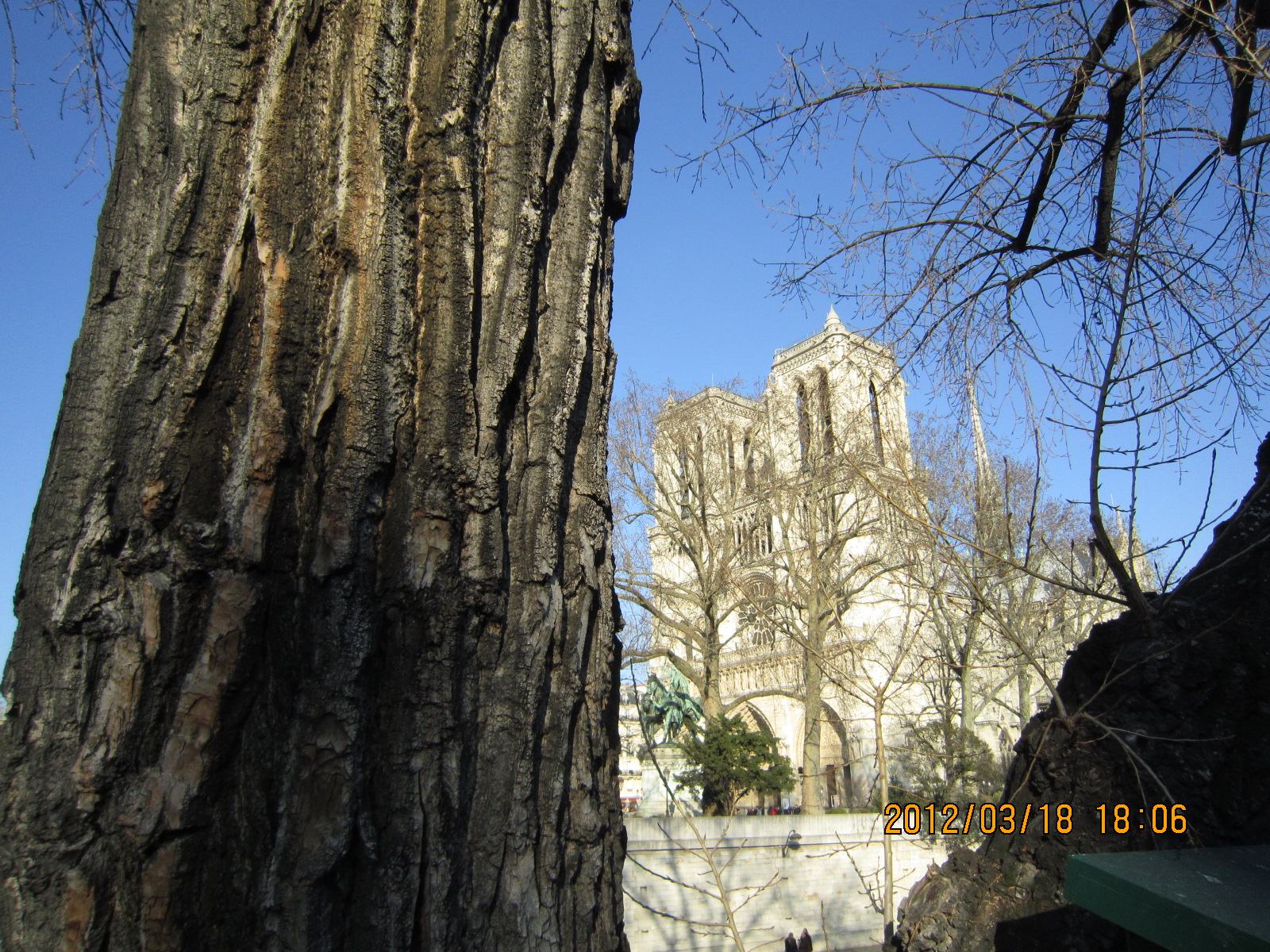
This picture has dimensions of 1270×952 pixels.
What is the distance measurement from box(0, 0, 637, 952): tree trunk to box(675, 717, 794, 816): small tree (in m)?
14.2

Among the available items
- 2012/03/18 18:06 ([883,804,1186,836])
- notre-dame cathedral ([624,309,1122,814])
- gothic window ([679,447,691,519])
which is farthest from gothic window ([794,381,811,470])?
2012/03/18 18:06 ([883,804,1186,836])

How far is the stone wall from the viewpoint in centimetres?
864

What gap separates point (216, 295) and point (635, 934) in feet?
28.7

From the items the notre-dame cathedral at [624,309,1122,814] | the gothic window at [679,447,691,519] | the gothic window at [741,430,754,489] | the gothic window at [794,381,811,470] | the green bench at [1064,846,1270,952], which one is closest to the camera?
the green bench at [1064,846,1270,952]

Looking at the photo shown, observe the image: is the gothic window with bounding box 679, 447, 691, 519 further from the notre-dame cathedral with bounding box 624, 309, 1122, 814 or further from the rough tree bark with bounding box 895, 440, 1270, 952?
the rough tree bark with bounding box 895, 440, 1270, 952

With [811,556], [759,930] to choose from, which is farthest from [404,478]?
[811,556]

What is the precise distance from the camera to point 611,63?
1276 millimetres

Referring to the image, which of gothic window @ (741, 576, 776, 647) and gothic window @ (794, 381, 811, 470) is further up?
gothic window @ (794, 381, 811, 470)

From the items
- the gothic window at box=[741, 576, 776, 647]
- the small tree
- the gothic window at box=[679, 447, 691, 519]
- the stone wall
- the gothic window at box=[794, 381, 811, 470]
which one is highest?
the gothic window at box=[794, 381, 811, 470]

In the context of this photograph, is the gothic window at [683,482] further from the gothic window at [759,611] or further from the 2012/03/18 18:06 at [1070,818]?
the 2012/03/18 18:06 at [1070,818]

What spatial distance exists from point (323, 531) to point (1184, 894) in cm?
198

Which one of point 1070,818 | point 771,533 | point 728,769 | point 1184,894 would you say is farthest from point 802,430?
point 1184,894

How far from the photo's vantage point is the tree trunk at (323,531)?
2.64 ft

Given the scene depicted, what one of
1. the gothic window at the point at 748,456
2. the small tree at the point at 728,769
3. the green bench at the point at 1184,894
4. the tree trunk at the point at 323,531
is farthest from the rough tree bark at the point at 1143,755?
the gothic window at the point at 748,456
